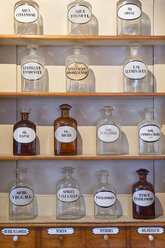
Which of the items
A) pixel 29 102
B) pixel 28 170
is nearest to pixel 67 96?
pixel 29 102

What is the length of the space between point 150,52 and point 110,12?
35cm

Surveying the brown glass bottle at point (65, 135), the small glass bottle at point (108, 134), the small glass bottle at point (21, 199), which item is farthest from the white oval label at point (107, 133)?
the small glass bottle at point (21, 199)

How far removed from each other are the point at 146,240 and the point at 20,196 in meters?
0.74

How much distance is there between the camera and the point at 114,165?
7.27ft

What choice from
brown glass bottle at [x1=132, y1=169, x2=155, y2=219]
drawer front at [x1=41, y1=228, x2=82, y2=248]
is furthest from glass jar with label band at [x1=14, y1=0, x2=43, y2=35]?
drawer front at [x1=41, y1=228, x2=82, y2=248]

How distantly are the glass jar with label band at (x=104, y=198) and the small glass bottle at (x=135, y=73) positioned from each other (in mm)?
522

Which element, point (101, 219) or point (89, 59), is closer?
point (101, 219)

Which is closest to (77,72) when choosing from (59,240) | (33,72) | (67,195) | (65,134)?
(33,72)

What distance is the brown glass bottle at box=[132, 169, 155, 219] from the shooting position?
2.03 metres

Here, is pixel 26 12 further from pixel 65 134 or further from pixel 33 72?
pixel 65 134

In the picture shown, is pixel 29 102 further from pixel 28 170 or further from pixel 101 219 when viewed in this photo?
pixel 101 219

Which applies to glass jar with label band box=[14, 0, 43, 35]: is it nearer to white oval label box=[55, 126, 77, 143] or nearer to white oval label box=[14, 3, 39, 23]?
white oval label box=[14, 3, 39, 23]

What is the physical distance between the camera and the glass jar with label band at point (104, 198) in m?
2.03

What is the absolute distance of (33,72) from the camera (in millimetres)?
2062
